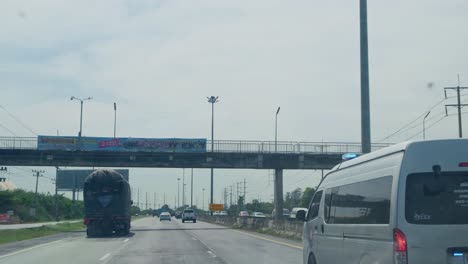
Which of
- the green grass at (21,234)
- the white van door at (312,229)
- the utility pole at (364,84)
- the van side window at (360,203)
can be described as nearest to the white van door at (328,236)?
the van side window at (360,203)

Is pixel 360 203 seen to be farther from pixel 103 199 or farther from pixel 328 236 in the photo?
pixel 103 199

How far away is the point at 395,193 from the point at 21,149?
53.4m

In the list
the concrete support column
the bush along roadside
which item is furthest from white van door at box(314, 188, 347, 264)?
the bush along roadside

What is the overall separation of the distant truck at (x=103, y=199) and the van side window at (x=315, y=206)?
2778 cm

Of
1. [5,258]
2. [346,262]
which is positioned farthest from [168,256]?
[346,262]

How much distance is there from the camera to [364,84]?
1931cm

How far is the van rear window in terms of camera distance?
7664mm

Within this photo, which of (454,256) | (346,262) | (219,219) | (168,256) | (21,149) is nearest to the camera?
(454,256)

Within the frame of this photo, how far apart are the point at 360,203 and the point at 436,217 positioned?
5.97 ft

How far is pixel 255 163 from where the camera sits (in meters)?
59.0

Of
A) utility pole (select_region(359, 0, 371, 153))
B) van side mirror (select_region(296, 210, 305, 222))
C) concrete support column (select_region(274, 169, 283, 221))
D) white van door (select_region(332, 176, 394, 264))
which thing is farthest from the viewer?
concrete support column (select_region(274, 169, 283, 221))

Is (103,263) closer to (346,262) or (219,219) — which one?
(346,262)

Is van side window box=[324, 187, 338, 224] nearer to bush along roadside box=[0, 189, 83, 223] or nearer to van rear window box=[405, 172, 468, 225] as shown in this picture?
van rear window box=[405, 172, 468, 225]

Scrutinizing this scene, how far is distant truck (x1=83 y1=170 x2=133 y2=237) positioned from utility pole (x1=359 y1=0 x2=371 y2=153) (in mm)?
23030
